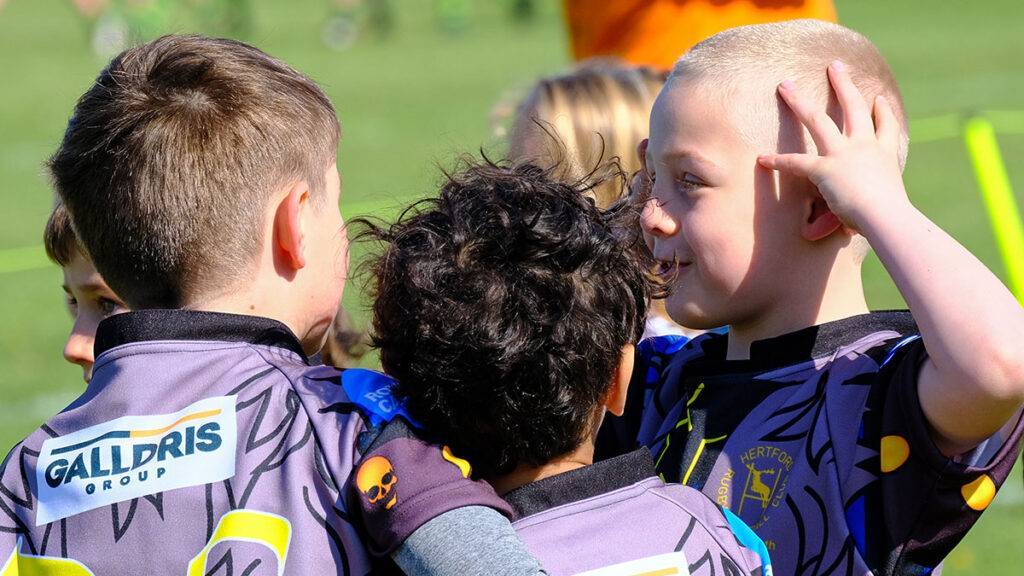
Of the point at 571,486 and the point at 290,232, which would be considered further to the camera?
the point at 290,232

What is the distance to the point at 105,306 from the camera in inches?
120

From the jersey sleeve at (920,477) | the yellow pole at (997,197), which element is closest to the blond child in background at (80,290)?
the jersey sleeve at (920,477)

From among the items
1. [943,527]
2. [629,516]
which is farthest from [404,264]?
[943,527]

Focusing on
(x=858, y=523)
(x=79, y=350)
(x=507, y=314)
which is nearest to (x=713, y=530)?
(x=858, y=523)

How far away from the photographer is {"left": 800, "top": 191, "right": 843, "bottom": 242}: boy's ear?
2312 millimetres

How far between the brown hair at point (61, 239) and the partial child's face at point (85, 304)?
0.06ft

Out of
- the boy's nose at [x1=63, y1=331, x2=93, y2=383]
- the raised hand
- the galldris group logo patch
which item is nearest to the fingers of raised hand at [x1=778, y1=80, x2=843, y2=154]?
the raised hand

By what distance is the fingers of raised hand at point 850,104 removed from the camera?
7.24ft

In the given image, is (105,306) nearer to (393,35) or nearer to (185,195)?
(185,195)

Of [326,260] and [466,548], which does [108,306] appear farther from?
[466,548]

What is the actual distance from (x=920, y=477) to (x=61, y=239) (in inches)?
77.6

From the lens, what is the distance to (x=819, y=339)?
7.53ft

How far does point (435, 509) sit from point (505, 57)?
24.3 meters

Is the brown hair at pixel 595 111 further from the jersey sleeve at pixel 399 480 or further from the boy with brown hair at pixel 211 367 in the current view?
the jersey sleeve at pixel 399 480
